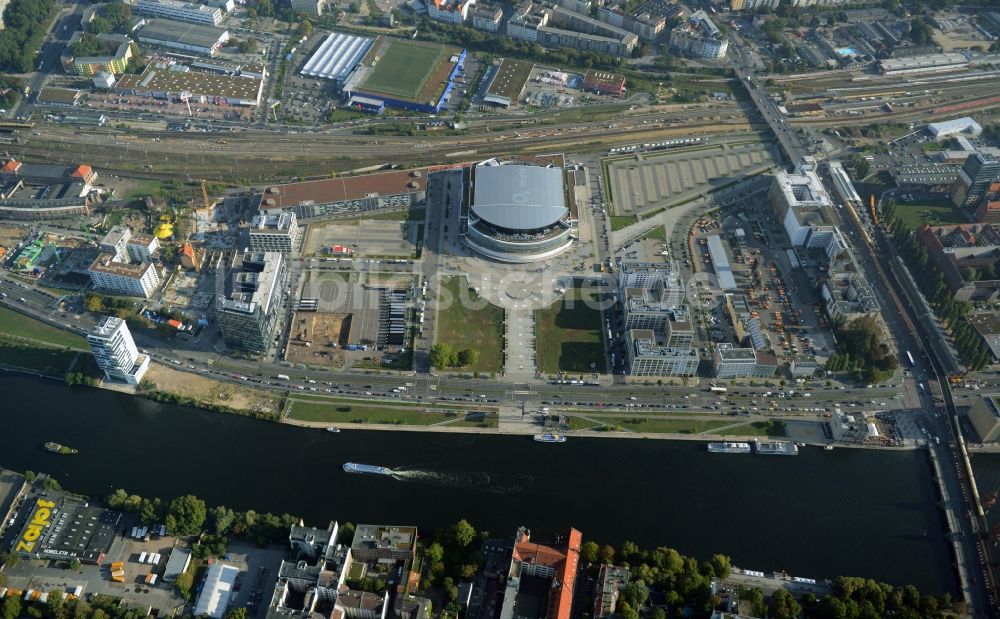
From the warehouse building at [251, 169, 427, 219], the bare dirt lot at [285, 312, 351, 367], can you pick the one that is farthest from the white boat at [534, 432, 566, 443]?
the warehouse building at [251, 169, 427, 219]

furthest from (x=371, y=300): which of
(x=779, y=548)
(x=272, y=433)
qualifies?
(x=779, y=548)

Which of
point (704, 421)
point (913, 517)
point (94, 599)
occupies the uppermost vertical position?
point (704, 421)

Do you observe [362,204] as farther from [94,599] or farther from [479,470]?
[94,599]

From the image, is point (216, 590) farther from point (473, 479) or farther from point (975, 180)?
point (975, 180)

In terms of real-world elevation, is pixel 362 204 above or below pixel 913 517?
above

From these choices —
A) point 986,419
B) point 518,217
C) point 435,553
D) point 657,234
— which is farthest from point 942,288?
point 435,553

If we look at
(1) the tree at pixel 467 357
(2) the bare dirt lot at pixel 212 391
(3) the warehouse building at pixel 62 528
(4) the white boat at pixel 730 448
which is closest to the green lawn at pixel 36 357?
(2) the bare dirt lot at pixel 212 391

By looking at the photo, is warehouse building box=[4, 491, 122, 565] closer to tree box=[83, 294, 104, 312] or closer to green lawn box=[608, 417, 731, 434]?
tree box=[83, 294, 104, 312]
